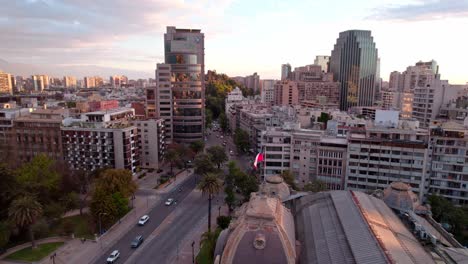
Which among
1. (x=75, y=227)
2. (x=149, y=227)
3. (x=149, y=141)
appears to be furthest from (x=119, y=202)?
A: (x=149, y=141)

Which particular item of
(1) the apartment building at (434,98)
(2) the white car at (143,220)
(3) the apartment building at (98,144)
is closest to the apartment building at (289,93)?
(1) the apartment building at (434,98)

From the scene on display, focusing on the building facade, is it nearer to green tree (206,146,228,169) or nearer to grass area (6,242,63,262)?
green tree (206,146,228,169)

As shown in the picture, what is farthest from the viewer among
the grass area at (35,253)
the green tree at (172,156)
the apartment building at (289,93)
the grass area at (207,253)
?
the apartment building at (289,93)

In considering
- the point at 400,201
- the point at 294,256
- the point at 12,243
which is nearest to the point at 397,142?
the point at 400,201

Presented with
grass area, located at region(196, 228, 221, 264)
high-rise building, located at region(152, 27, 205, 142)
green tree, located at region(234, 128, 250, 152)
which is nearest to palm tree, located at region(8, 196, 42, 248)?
grass area, located at region(196, 228, 221, 264)

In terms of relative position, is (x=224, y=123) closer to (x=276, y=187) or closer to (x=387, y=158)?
(x=387, y=158)

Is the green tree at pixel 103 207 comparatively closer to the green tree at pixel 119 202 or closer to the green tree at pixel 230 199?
the green tree at pixel 119 202
